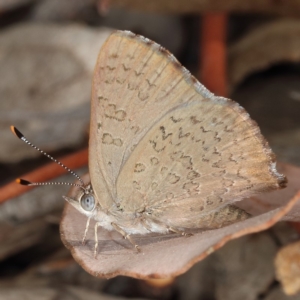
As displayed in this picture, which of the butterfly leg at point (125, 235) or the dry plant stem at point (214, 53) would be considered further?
the dry plant stem at point (214, 53)

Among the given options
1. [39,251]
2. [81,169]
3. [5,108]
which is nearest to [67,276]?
[39,251]

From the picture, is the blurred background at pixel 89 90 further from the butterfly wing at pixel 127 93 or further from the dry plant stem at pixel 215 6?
the butterfly wing at pixel 127 93

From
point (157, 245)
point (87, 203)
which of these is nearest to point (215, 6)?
point (87, 203)

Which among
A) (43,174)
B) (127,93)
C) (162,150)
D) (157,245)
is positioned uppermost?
(127,93)

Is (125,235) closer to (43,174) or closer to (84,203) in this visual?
(84,203)

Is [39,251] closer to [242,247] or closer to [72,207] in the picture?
[72,207]

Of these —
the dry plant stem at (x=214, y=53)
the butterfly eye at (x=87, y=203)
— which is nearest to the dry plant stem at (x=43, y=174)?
the butterfly eye at (x=87, y=203)
